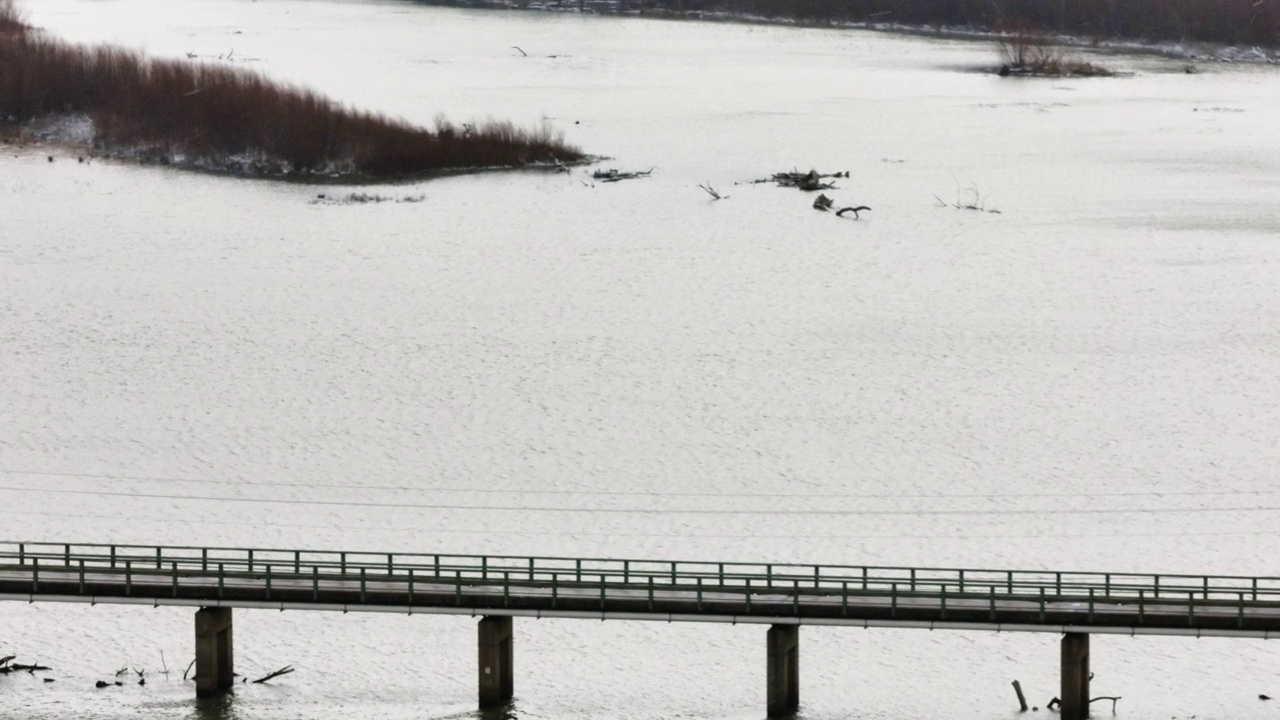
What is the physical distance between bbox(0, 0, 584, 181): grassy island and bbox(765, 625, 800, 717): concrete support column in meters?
54.9

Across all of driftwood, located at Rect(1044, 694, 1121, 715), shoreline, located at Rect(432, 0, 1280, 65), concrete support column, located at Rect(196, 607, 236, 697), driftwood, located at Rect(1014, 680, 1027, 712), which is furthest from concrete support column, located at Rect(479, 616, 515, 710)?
shoreline, located at Rect(432, 0, 1280, 65)

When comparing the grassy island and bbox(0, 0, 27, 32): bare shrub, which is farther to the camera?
bbox(0, 0, 27, 32): bare shrub

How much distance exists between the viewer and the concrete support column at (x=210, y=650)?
3008 cm

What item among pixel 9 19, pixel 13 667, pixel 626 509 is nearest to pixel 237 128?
pixel 9 19

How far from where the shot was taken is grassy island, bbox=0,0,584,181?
82375mm

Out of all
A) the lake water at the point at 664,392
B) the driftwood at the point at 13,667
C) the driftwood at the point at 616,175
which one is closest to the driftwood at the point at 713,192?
the lake water at the point at 664,392

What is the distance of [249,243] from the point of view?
67562 millimetres

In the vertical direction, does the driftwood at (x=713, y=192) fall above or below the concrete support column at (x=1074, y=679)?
above

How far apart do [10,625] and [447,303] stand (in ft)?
91.1

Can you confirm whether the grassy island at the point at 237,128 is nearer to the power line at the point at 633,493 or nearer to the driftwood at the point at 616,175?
the driftwood at the point at 616,175

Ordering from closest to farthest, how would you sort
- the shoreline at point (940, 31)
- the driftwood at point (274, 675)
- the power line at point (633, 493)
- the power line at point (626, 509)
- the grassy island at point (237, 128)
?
the driftwood at point (274, 675) < the power line at point (626, 509) < the power line at point (633, 493) < the grassy island at point (237, 128) < the shoreline at point (940, 31)

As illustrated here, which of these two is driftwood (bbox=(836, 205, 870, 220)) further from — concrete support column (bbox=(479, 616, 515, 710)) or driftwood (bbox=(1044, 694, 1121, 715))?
concrete support column (bbox=(479, 616, 515, 710))

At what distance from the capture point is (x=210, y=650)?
30.1m

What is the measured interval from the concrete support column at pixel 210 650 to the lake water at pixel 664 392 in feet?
1.41
